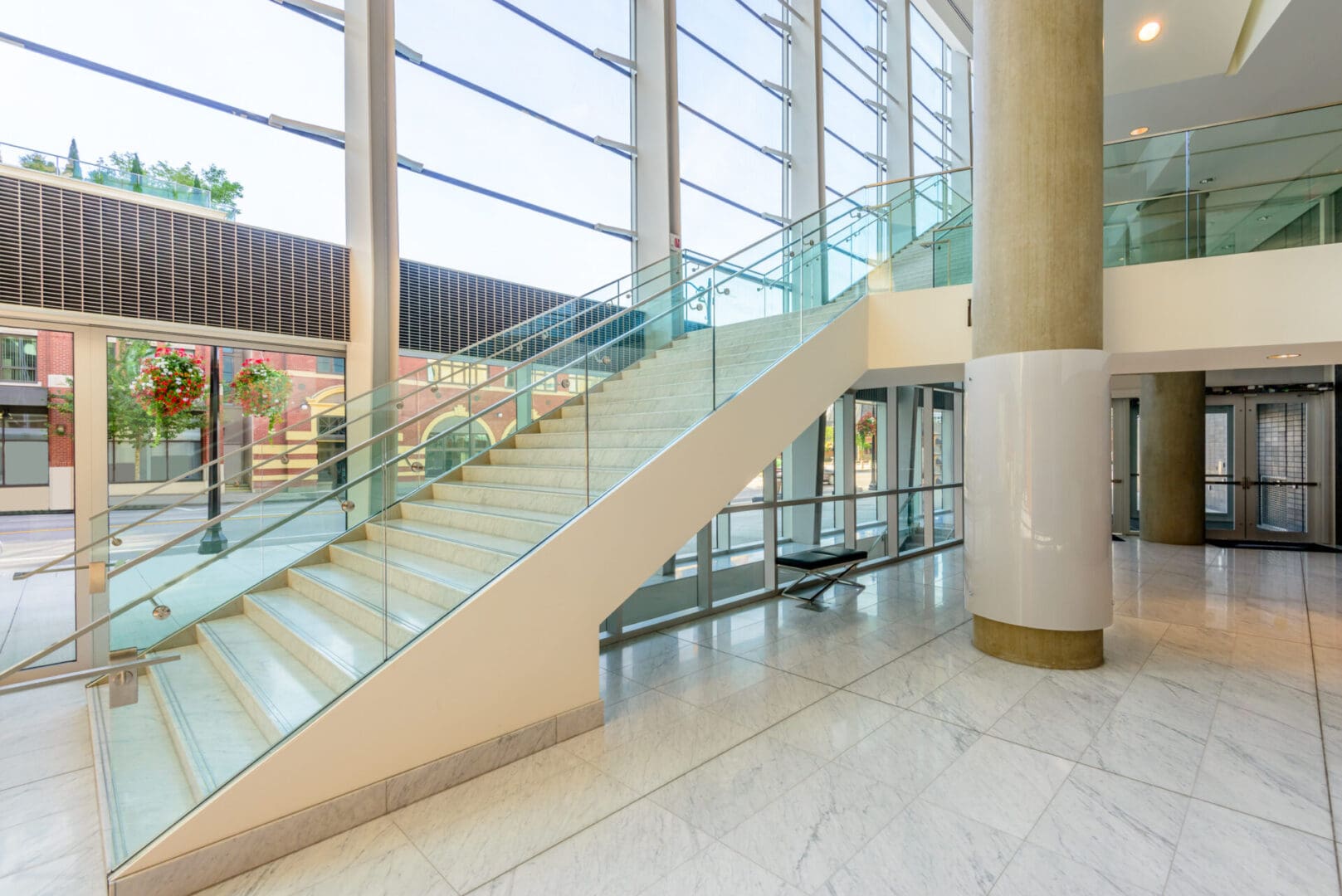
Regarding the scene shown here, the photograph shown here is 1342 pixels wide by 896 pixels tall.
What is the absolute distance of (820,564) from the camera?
6.85 metres

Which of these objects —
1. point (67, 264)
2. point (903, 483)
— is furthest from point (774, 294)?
point (67, 264)

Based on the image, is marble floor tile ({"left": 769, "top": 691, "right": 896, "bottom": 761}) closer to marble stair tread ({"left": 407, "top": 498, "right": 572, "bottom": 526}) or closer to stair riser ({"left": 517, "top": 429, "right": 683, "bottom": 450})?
marble stair tread ({"left": 407, "top": 498, "right": 572, "bottom": 526})

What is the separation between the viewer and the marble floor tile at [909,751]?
330 cm

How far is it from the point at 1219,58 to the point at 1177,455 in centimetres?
623

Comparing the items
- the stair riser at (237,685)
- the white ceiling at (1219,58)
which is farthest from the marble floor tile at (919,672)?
the white ceiling at (1219,58)

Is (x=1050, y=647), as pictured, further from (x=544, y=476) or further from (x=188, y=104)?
(x=188, y=104)

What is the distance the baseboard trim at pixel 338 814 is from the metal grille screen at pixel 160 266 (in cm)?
441

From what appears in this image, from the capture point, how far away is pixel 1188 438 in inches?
429

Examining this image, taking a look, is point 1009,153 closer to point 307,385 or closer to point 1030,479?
point 1030,479

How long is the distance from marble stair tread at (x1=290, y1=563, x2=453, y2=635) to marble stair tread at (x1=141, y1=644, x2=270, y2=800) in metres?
0.70

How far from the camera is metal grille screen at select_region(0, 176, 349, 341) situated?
4645mm

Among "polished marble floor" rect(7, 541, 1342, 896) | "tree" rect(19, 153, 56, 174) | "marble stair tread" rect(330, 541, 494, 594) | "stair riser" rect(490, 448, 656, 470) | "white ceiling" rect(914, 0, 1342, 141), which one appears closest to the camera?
"polished marble floor" rect(7, 541, 1342, 896)

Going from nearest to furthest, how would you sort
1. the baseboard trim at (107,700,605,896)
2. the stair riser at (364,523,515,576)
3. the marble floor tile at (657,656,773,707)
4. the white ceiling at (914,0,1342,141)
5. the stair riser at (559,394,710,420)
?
1. the baseboard trim at (107,700,605,896)
2. the stair riser at (364,523,515,576)
3. the marble floor tile at (657,656,773,707)
4. the stair riser at (559,394,710,420)
5. the white ceiling at (914,0,1342,141)

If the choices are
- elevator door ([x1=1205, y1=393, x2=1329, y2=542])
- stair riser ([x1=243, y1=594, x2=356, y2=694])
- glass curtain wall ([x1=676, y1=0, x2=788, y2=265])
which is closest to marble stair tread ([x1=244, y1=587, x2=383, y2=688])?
stair riser ([x1=243, y1=594, x2=356, y2=694])
